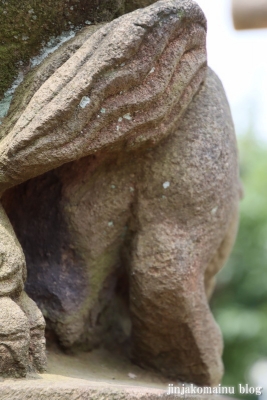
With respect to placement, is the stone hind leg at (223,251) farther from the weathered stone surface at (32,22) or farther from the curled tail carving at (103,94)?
the weathered stone surface at (32,22)

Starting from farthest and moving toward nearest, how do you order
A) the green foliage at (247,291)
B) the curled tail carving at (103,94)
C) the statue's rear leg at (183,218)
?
the green foliage at (247,291), the statue's rear leg at (183,218), the curled tail carving at (103,94)

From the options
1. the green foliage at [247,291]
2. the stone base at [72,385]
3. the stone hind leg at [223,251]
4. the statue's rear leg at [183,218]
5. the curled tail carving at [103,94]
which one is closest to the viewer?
the stone base at [72,385]

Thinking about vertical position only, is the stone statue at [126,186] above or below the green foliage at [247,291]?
below

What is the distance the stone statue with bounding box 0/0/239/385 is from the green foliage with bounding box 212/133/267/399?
9.56 ft

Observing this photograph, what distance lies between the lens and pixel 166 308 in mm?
1568

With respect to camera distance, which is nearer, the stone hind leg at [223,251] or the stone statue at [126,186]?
the stone statue at [126,186]

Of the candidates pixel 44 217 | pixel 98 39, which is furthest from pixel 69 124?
pixel 44 217

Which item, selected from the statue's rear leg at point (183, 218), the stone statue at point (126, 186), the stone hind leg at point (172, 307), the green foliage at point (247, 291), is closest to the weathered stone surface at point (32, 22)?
the stone statue at point (126, 186)

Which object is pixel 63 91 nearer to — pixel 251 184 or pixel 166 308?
pixel 166 308

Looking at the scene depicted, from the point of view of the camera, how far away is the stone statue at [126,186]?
1274 millimetres

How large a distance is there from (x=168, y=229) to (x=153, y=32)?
0.47 meters

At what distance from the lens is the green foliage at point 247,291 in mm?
4598

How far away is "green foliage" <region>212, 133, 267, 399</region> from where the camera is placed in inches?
181

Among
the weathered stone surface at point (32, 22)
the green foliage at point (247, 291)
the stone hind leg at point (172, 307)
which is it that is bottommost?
the stone hind leg at point (172, 307)
